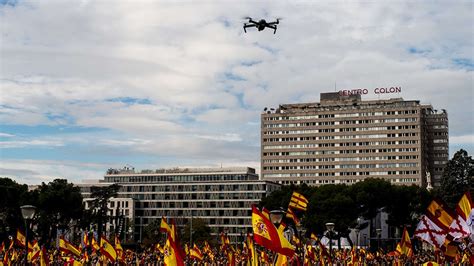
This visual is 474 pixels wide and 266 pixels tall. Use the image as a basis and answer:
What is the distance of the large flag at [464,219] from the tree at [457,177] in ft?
202

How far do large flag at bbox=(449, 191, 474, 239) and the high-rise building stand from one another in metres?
121

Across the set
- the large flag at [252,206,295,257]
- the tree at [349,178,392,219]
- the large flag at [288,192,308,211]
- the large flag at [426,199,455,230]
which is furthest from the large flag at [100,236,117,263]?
the tree at [349,178,392,219]

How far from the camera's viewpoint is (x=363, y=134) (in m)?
146

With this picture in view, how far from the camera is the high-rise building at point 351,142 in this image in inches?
5556

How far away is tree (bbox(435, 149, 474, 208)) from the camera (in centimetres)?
8175

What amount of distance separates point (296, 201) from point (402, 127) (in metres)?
119

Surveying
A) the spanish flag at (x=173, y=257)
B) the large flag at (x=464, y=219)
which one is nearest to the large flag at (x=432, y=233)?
the large flag at (x=464, y=219)

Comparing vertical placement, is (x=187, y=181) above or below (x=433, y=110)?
below

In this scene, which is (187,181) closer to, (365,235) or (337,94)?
(337,94)

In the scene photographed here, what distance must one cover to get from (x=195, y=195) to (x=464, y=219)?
121623 mm

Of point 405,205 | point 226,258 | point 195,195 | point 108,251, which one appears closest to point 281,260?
point 108,251

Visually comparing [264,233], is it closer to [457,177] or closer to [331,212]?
[331,212]

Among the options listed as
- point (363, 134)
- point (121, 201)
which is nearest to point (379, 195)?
point (363, 134)

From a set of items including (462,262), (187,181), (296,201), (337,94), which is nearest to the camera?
(296,201)
